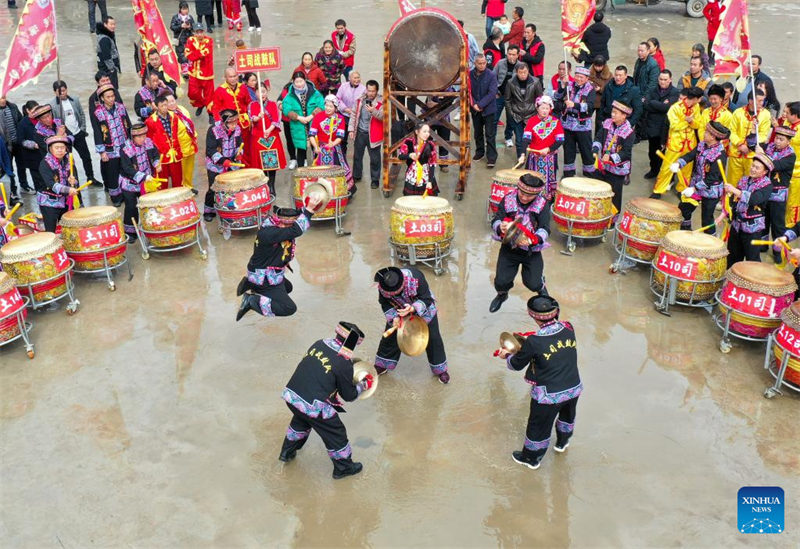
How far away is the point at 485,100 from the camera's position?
1183 centimetres

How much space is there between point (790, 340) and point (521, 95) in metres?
6.30

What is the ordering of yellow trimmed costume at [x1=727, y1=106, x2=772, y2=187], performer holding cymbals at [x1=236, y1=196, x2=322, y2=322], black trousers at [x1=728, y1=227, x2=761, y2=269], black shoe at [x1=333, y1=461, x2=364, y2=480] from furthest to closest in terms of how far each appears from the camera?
yellow trimmed costume at [x1=727, y1=106, x2=772, y2=187]
black trousers at [x1=728, y1=227, x2=761, y2=269]
performer holding cymbals at [x1=236, y1=196, x2=322, y2=322]
black shoe at [x1=333, y1=461, x2=364, y2=480]

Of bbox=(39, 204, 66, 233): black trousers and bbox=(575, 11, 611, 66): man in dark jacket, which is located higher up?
bbox=(575, 11, 611, 66): man in dark jacket

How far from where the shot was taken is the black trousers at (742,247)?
26.5 ft

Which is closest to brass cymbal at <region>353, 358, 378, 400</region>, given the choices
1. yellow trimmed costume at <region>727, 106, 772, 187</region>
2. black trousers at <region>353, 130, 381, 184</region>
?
black trousers at <region>353, 130, 381, 184</region>

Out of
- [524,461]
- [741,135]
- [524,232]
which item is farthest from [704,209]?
[524,461]

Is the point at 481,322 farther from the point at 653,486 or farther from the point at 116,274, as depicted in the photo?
the point at 116,274

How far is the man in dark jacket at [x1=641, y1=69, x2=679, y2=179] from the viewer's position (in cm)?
1116

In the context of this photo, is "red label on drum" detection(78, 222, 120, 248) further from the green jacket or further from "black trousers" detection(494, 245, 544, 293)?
"black trousers" detection(494, 245, 544, 293)

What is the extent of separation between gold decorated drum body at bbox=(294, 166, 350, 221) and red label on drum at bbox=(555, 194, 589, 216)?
2.86 meters

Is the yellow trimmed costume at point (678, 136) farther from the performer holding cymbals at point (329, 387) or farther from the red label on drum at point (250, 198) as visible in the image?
the performer holding cymbals at point (329, 387)

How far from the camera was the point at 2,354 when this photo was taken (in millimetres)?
7465

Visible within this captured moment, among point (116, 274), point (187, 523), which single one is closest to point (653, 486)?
point (187, 523)

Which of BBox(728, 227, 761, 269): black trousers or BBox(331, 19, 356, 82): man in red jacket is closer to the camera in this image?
BBox(728, 227, 761, 269): black trousers
